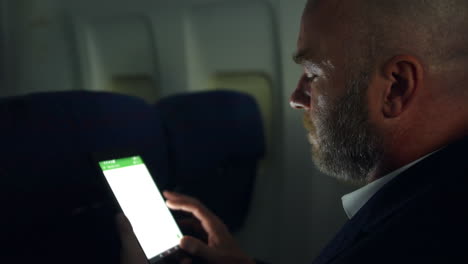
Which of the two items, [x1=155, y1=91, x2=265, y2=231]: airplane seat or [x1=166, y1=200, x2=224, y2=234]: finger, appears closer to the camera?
[x1=166, y1=200, x2=224, y2=234]: finger

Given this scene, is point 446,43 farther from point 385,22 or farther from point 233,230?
point 233,230

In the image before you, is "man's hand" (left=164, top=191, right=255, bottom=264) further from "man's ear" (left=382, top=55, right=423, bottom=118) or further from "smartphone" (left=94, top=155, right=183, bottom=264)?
"man's ear" (left=382, top=55, right=423, bottom=118)

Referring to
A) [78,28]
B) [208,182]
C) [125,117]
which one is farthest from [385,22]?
[78,28]

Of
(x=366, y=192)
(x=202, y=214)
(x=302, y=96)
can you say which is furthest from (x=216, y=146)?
(x=366, y=192)

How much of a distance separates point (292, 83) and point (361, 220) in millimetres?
1286

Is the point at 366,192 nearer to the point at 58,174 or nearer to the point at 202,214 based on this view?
→ the point at 202,214

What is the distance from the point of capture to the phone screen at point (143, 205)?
45.1 inches

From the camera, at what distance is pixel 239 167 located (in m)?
2.09

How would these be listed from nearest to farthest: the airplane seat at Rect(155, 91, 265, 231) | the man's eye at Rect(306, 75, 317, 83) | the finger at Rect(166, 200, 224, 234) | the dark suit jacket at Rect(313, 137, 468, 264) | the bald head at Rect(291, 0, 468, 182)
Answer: the dark suit jacket at Rect(313, 137, 468, 264) → the bald head at Rect(291, 0, 468, 182) → the man's eye at Rect(306, 75, 317, 83) → the finger at Rect(166, 200, 224, 234) → the airplane seat at Rect(155, 91, 265, 231)

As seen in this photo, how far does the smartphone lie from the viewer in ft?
3.75

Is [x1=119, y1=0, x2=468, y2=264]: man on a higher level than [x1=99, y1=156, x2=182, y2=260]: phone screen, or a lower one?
higher

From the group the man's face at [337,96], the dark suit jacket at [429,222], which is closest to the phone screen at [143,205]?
the man's face at [337,96]

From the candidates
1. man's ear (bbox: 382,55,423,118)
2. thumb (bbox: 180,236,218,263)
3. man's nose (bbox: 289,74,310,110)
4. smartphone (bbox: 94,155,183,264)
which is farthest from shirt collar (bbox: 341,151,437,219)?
smartphone (bbox: 94,155,183,264)

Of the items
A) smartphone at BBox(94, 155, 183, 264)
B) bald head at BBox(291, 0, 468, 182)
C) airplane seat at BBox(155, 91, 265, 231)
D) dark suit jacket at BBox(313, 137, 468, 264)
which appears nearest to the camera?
dark suit jacket at BBox(313, 137, 468, 264)
